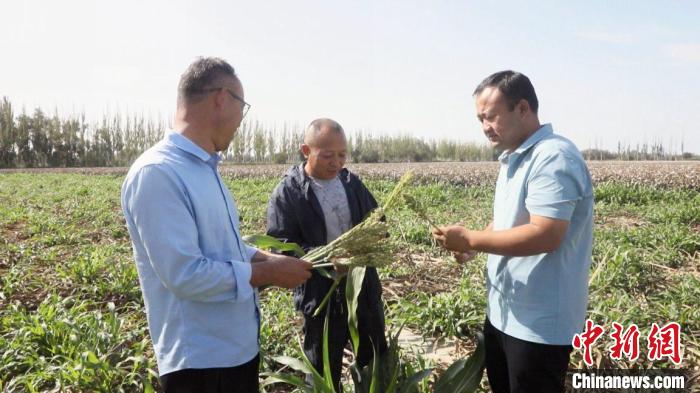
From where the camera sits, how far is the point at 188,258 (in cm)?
151

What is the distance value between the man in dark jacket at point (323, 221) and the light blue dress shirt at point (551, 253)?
83 centimetres

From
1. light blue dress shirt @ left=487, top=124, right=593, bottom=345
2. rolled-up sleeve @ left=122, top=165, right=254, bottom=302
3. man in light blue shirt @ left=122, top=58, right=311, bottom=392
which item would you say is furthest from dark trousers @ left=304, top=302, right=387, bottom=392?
rolled-up sleeve @ left=122, top=165, right=254, bottom=302

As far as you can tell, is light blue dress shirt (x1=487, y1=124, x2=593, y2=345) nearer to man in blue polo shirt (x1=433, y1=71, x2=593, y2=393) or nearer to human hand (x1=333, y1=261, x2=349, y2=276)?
man in blue polo shirt (x1=433, y1=71, x2=593, y2=393)

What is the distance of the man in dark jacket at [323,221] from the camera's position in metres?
2.50

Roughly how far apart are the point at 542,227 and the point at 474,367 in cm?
97

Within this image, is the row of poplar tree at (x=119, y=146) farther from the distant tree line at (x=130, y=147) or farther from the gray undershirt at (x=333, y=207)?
the gray undershirt at (x=333, y=207)

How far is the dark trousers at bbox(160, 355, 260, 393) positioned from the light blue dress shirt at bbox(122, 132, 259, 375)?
36 mm

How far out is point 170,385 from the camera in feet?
5.54

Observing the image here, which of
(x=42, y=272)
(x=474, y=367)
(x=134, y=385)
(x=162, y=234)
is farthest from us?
(x=42, y=272)

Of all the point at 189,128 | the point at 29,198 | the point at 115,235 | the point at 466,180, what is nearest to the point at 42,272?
the point at 115,235

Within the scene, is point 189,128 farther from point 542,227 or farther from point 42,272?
point 42,272

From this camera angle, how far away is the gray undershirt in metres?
2.57

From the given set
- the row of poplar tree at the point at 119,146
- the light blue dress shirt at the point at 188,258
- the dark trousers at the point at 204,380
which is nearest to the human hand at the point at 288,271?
the light blue dress shirt at the point at 188,258

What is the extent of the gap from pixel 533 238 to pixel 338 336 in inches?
49.2
